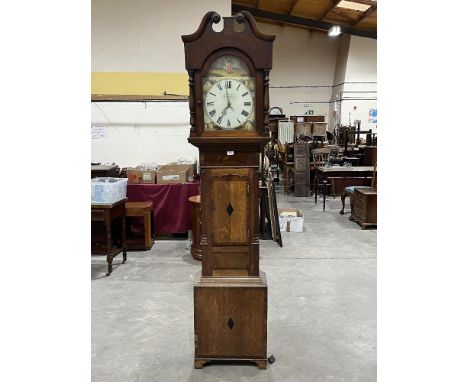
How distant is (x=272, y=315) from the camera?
336 cm

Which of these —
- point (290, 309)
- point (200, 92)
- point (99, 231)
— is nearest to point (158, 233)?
point (99, 231)

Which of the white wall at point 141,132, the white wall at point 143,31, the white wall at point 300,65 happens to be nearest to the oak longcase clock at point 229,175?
the white wall at point 141,132

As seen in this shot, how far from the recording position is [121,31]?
6531mm

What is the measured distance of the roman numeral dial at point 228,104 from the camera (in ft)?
7.75

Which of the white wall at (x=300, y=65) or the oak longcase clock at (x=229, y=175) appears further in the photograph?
the white wall at (x=300, y=65)

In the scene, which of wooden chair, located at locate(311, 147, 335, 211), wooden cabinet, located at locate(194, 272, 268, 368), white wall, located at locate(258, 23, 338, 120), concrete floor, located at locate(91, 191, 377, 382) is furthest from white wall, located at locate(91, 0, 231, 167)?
white wall, located at locate(258, 23, 338, 120)

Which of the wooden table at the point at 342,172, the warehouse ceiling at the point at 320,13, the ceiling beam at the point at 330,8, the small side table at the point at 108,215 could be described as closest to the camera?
the small side table at the point at 108,215

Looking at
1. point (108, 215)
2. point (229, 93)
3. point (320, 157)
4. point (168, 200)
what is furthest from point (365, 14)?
point (229, 93)

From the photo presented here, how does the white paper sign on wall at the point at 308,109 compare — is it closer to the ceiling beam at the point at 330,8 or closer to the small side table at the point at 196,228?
the ceiling beam at the point at 330,8

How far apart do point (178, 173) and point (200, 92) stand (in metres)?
3.18

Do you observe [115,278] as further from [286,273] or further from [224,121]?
[224,121]

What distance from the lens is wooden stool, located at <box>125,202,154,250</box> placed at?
5.04 metres

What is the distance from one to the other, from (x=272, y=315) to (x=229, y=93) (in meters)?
1.85

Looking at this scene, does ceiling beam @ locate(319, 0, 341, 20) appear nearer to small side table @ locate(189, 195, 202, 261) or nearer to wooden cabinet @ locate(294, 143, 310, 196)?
wooden cabinet @ locate(294, 143, 310, 196)
